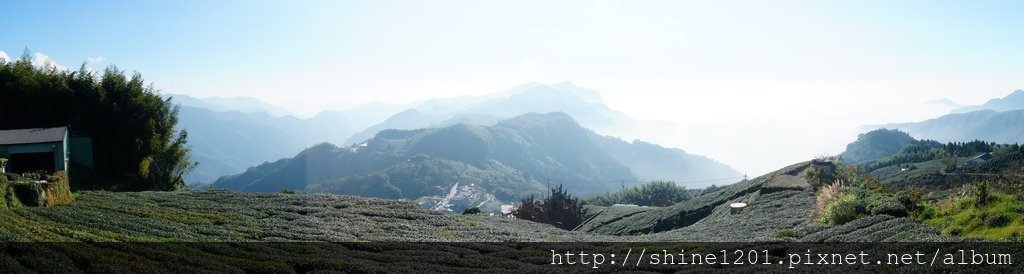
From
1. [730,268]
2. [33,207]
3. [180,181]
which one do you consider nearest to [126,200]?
[33,207]

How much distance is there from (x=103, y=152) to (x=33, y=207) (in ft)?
62.9

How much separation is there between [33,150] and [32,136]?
0.96m

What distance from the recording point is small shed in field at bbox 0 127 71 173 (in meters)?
30.0

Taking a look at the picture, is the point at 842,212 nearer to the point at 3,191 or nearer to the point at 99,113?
the point at 3,191

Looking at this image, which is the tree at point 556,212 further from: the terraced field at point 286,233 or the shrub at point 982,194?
the shrub at point 982,194

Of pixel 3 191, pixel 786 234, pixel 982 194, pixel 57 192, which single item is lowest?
pixel 786 234

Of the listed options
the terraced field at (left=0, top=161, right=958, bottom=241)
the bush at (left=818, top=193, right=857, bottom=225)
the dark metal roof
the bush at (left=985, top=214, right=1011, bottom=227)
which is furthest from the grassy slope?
the bush at (left=985, top=214, right=1011, bottom=227)

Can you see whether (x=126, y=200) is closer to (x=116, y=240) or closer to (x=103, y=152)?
Result: (x=116, y=240)

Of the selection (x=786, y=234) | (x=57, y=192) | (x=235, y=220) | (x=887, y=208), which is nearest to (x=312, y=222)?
(x=235, y=220)

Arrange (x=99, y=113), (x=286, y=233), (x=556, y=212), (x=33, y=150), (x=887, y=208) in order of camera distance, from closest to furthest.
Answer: (x=286, y=233) < (x=887, y=208) < (x=33, y=150) < (x=99, y=113) < (x=556, y=212)

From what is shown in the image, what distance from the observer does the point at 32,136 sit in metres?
31.0

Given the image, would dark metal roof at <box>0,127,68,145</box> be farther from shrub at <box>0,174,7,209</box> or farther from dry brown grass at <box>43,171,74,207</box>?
shrub at <box>0,174,7,209</box>

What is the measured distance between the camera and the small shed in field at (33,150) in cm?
2998

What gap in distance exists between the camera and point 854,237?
17.4m
